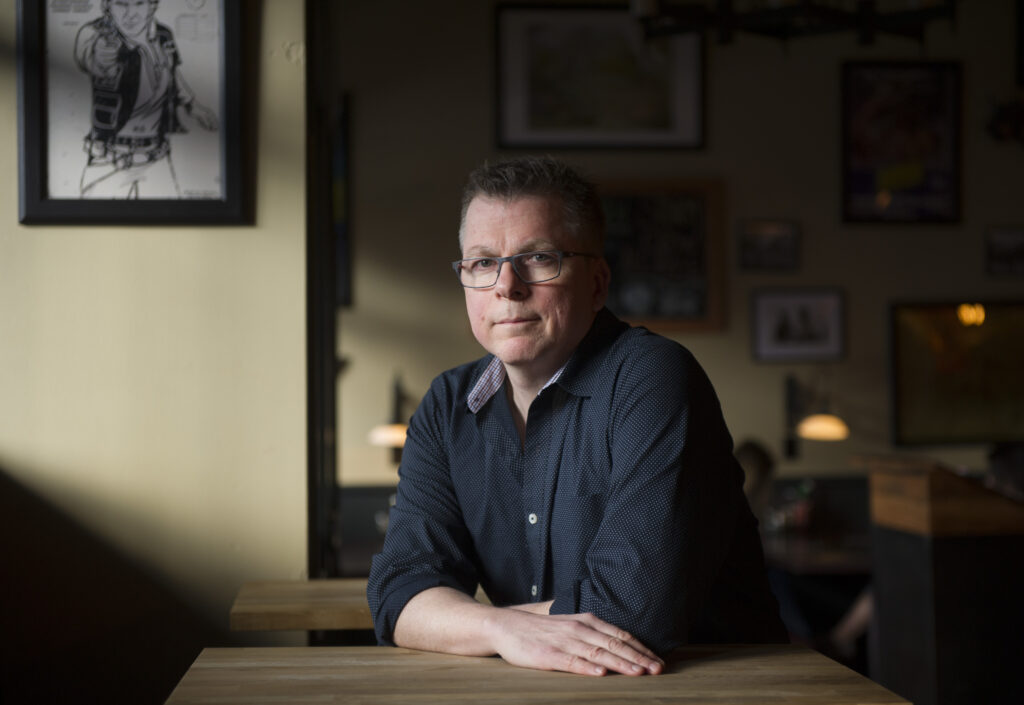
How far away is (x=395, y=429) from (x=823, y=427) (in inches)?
91.8

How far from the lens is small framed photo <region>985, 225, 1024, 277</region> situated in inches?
228

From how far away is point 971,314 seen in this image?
577 centimetres

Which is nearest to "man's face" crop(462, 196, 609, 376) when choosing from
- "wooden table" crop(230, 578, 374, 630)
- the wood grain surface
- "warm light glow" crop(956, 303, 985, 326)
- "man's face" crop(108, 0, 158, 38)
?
"wooden table" crop(230, 578, 374, 630)

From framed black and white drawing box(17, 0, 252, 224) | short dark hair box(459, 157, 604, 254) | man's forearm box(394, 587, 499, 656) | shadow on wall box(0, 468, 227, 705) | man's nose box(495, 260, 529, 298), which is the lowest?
shadow on wall box(0, 468, 227, 705)

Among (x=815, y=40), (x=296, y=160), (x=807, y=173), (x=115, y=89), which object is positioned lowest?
(x=296, y=160)

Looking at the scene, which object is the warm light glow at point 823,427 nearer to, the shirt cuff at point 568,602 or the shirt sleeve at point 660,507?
the shirt sleeve at point 660,507

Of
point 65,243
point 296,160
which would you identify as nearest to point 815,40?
point 296,160

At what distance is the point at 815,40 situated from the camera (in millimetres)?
5703

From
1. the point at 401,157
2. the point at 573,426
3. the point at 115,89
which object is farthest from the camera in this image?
the point at 401,157

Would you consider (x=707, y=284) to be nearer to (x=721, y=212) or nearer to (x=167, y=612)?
(x=721, y=212)

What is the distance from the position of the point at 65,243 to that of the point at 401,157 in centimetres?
339

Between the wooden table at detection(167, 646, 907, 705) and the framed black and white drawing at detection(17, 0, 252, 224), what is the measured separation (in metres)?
1.10

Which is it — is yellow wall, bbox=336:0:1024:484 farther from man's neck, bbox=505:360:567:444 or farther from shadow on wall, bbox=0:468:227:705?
man's neck, bbox=505:360:567:444

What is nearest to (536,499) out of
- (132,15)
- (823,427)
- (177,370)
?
(177,370)
